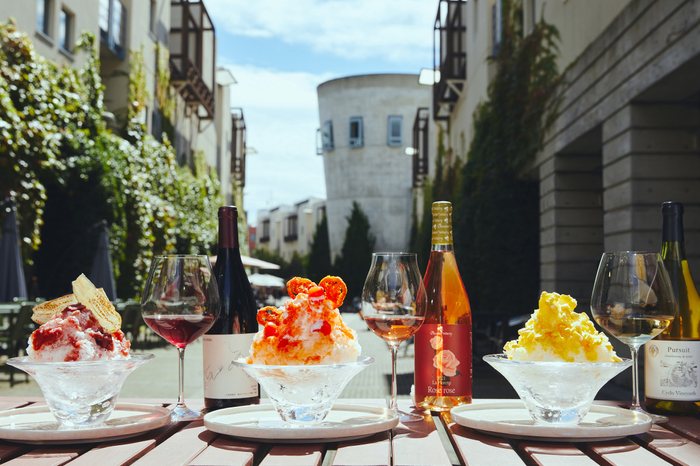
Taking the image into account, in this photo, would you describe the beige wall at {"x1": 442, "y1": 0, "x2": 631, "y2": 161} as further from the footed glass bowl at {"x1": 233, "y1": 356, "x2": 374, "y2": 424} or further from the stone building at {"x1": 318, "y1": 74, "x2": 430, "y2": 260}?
the stone building at {"x1": 318, "y1": 74, "x2": 430, "y2": 260}

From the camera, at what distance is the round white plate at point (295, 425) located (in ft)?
3.79

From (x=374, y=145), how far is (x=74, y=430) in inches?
1408

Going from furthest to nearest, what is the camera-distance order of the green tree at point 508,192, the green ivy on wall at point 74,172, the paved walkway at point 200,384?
the green tree at point 508,192 < the green ivy on wall at point 74,172 < the paved walkway at point 200,384

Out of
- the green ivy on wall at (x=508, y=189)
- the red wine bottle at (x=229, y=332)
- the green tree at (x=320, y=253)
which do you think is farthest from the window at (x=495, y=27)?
the green tree at (x=320, y=253)

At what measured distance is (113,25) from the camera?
1421 cm

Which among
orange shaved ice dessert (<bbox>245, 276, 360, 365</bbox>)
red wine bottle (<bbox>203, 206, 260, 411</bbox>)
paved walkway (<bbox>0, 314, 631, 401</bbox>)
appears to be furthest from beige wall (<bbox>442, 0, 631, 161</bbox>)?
orange shaved ice dessert (<bbox>245, 276, 360, 365</bbox>)

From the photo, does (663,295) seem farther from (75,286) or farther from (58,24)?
(58,24)

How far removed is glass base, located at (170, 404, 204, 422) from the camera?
1408mm

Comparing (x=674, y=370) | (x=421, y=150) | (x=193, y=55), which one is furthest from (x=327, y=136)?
(x=674, y=370)

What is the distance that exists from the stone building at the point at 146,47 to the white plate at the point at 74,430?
9726mm

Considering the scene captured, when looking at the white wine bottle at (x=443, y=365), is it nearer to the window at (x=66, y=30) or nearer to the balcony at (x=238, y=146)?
the window at (x=66, y=30)

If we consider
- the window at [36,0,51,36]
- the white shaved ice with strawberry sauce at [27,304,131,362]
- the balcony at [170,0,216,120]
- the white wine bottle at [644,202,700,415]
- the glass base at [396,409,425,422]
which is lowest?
the glass base at [396,409,425,422]

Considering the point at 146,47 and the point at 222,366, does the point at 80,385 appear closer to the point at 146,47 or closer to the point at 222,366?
the point at 222,366

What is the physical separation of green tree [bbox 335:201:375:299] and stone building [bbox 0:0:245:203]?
12.5 metres
